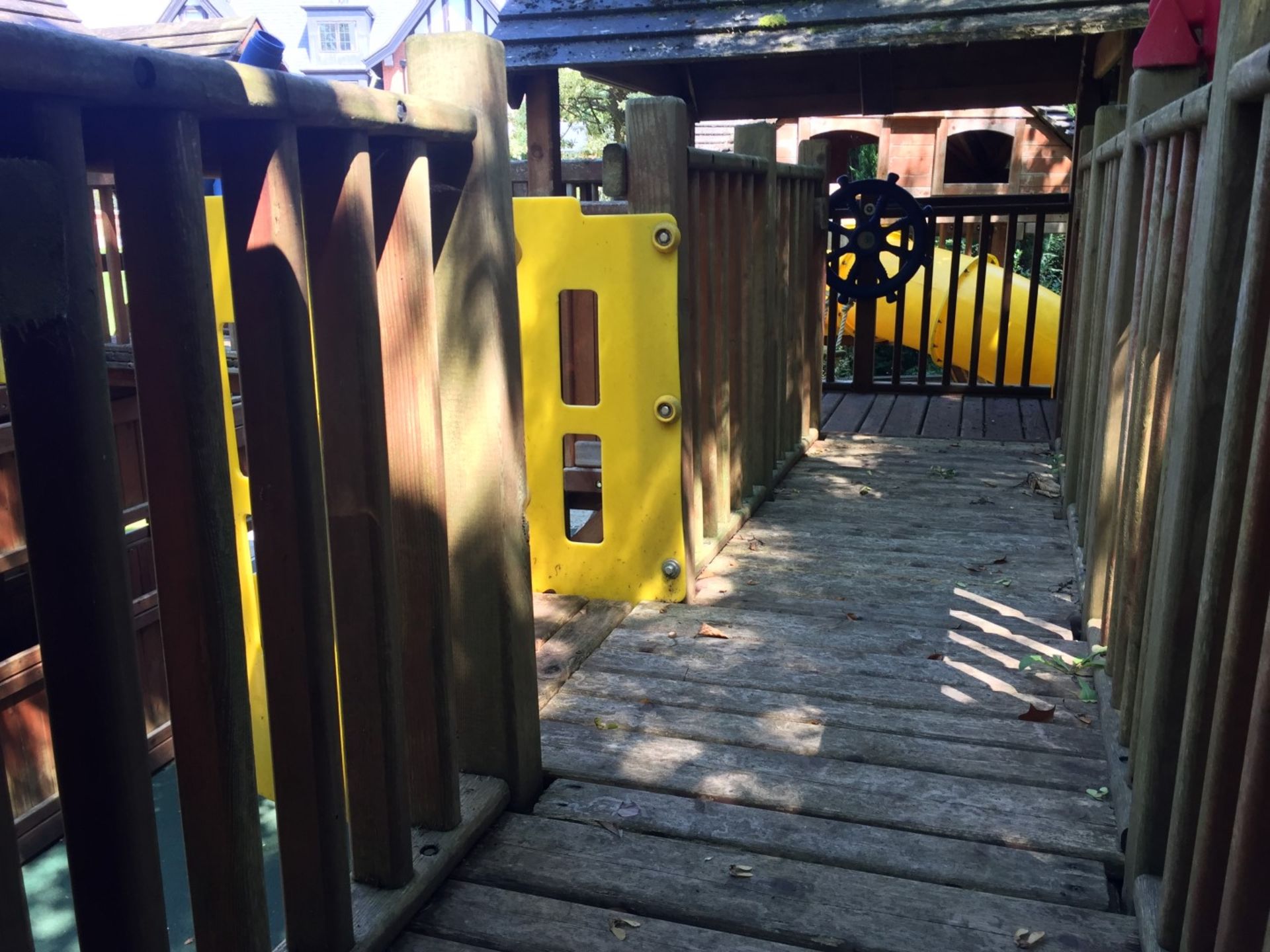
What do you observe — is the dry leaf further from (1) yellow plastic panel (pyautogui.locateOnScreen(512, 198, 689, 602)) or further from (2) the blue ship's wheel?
(2) the blue ship's wheel

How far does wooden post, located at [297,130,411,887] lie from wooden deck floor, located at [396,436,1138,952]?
11.4 inches

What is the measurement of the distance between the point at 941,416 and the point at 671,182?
4.31 metres

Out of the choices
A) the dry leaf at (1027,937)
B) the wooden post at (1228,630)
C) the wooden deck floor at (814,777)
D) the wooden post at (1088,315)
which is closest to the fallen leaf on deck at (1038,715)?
the wooden deck floor at (814,777)

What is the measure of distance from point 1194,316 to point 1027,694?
161 centimetres

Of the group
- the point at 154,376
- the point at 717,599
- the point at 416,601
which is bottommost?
the point at 717,599

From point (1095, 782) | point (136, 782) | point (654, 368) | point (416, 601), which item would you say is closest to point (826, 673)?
point (1095, 782)

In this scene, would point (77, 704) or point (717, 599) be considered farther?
point (717, 599)

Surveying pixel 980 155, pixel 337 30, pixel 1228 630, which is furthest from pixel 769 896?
pixel 337 30

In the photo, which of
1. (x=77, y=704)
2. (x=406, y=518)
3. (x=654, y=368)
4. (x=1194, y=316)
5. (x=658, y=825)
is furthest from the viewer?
(x=654, y=368)

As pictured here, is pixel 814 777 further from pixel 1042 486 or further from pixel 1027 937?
pixel 1042 486

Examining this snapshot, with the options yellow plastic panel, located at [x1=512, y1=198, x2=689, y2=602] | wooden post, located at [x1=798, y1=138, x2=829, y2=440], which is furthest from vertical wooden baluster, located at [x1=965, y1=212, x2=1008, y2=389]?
yellow plastic panel, located at [x1=512, y1=198, x2=689, y2=602]

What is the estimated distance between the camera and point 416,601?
7.13 feet

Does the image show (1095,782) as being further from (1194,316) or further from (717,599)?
(717,599)

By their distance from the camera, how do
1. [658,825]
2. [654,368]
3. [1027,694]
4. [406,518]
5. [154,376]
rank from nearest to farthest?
[154,376], [406,518], [658,825], [1027,694], [654,368]
